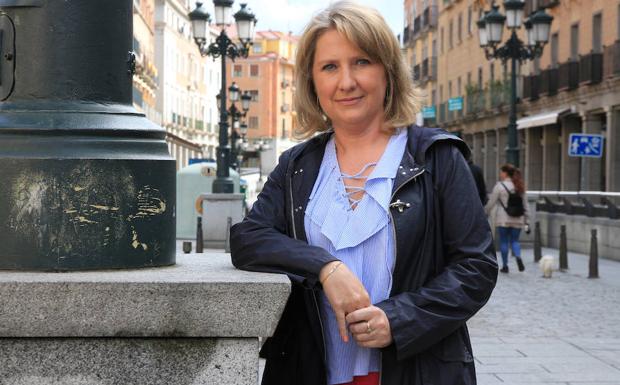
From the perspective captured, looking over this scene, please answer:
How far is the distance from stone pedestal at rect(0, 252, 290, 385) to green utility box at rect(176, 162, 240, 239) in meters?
23.8

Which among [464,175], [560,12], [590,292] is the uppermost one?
[560,12]

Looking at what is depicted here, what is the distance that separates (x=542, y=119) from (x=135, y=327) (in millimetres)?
40282

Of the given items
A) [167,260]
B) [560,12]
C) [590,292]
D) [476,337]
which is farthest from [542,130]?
[167,260]

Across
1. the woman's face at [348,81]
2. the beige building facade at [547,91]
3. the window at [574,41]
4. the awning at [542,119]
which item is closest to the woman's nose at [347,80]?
the woman's face at [348,81]

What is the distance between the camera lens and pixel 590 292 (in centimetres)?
1580

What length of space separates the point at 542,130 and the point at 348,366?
45.4m

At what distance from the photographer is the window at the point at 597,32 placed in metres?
39.0

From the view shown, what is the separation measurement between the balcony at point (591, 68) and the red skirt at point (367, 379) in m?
35.6

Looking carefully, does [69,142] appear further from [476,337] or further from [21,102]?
[476,337]

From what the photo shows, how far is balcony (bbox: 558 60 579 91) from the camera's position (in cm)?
4034

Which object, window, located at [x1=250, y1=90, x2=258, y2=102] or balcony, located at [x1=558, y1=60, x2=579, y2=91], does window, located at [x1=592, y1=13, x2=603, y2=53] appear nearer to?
balcony, located at [x1=558, y1=60, x2=579, y2=91]

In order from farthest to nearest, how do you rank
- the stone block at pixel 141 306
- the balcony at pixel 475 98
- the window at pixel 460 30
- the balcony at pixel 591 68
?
1. the window at pixel 460 30
2. the balcony at pixel 475 98
3. the balcony at pixel 591 68
4. the stone block at pixel 141 306

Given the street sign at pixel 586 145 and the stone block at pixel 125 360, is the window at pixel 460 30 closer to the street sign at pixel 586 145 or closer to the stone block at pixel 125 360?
the street sign at pixel 586 145

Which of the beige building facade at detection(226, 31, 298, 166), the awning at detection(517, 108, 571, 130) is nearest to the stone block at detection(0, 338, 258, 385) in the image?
the awning at detection(517, 108, 571, 130)
